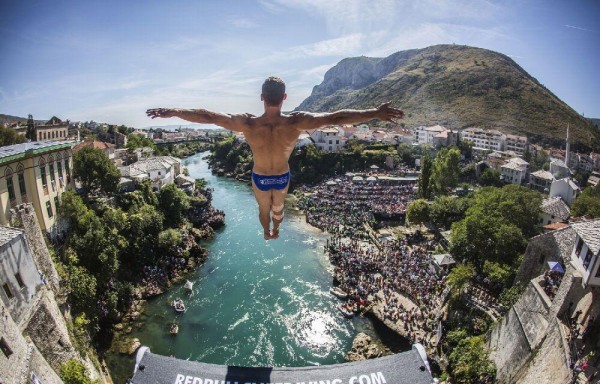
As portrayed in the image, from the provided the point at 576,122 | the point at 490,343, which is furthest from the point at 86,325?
the point at 576,122

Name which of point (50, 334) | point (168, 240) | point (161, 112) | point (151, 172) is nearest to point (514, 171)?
point (168, 240)

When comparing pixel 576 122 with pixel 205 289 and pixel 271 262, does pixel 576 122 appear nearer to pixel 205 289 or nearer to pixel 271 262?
pixel 271 262

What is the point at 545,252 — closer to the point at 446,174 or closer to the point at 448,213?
the point at 448,213

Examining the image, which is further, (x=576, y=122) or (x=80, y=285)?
(x=576, y=122)

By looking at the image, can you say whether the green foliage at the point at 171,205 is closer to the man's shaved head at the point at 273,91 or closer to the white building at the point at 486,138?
the man's shaved head at the point at 273,91

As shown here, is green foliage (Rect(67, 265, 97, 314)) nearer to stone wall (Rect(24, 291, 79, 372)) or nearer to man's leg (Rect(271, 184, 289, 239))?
stone wall (Rect(24, 291, 79, 372))

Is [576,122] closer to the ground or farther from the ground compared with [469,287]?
farther from the ground
